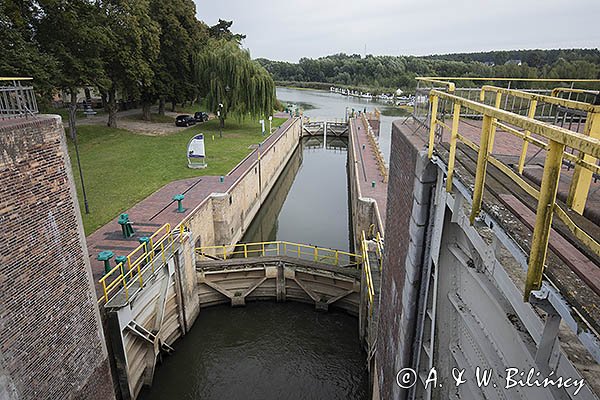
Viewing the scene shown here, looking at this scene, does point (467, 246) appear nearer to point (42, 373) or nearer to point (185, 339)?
point (42, 373)

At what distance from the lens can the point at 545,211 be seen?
2.34m

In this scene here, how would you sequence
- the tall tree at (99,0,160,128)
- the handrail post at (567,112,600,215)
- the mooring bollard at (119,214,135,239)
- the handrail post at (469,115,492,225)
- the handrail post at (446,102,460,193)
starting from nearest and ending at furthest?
the handrail post at (567,112,600,215) < the handrail post at (469,115,492,225) < the handrail post at (446,102,460,193) < the mooring bollard at (119,214,135,239) < the tall tree at (99,0,160,128)

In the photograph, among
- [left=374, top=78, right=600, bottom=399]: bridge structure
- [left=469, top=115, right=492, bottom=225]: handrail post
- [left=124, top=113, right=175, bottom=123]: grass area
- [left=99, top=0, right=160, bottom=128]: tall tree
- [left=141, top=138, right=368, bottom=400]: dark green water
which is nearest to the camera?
[left=374, top=78, right=600, bottom=399]: bridge structure

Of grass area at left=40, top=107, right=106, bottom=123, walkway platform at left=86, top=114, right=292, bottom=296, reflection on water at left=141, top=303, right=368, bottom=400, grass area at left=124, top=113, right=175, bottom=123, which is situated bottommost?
reflection on water at left=141, top=303, right=368, bottom=400

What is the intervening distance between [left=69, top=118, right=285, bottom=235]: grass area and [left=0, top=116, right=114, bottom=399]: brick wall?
6.47 meters

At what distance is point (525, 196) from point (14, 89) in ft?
24.1

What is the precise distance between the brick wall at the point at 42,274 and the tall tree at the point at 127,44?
63.4 ft

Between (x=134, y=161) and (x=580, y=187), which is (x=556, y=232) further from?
(x=134, y=161)

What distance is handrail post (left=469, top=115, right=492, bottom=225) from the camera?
3.24 m

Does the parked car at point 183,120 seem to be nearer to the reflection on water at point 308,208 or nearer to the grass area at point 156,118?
the grass area at point 156,118

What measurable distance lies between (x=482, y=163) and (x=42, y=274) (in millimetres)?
7083

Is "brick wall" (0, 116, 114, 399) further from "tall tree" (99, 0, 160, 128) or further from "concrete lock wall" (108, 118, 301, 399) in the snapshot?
"tall tree" (99, 0, 160, 128)

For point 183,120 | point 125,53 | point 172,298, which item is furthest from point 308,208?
point 183,120

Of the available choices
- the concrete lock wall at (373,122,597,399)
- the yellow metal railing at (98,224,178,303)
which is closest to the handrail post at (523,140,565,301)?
the concrete lock wall at (373,122,597,399)
